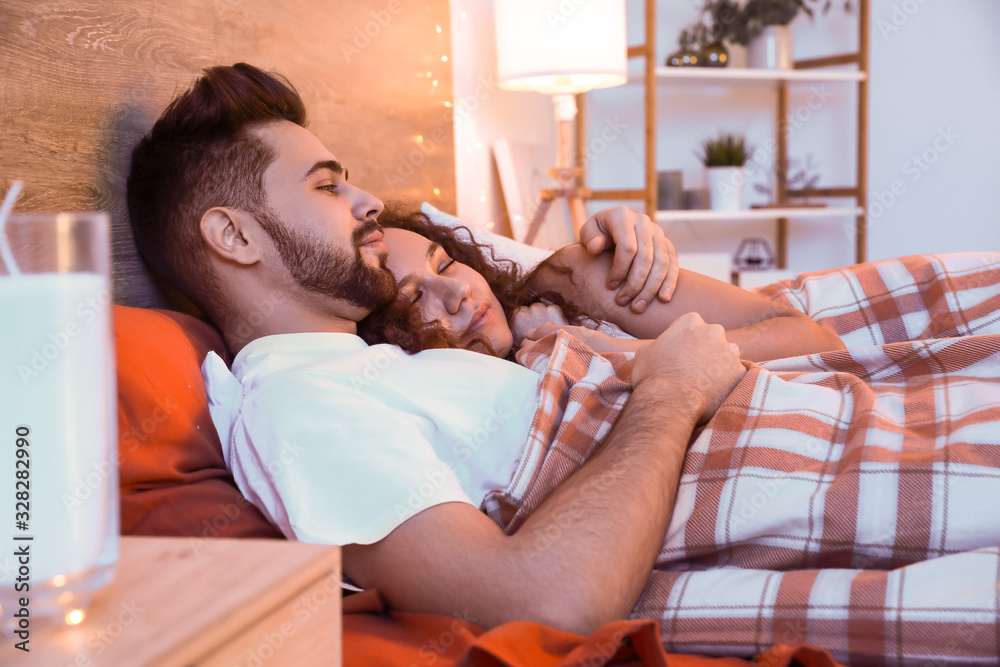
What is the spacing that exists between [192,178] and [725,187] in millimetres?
2318

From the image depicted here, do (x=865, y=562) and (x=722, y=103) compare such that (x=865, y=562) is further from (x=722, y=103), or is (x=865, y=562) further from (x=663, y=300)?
(x=722, y=103)

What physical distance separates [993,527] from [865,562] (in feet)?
0.36

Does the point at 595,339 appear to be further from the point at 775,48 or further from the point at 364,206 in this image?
the point at 775,48

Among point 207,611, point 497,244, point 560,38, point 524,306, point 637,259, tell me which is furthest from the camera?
point 560,38

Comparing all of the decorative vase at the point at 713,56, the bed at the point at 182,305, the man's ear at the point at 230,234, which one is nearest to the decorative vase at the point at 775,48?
the decorative vase at the point at 713,56

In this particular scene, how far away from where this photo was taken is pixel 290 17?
1.54 metres

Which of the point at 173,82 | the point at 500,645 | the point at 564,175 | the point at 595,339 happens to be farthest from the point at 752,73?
the point at 500,645

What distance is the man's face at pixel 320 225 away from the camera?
119 cm

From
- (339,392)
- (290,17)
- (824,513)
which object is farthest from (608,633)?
(290,17)

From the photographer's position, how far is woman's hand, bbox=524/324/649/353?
4.25 ft

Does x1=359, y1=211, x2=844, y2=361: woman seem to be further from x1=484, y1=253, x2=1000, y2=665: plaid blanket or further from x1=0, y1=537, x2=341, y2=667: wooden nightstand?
x1=0, y1=537, x2=341, y2=667: wooden nightstand

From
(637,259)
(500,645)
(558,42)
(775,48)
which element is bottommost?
(500,645)

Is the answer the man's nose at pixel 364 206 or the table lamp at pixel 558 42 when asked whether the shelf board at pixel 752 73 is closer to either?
the table lamp at pixel 558 42

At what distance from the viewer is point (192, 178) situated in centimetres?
120
